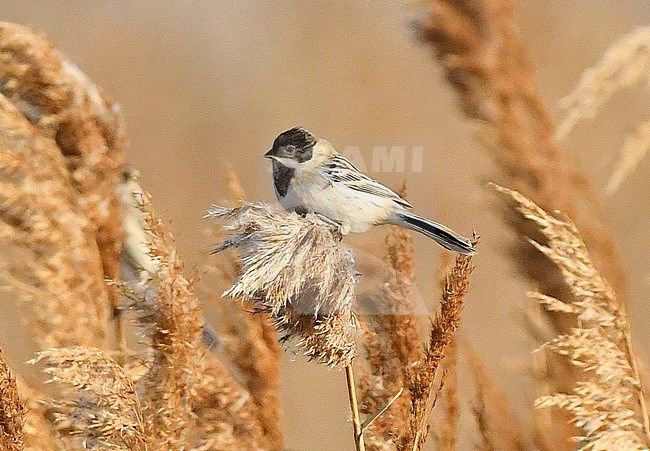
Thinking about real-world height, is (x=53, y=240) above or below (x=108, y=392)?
above

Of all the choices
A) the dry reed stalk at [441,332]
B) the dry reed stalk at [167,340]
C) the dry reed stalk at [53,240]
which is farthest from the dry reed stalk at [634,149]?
the dry reed stalk at [53,240]

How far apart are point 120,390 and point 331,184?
0.94 feet

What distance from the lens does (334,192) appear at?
707 mm

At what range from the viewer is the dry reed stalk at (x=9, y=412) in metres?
0.54

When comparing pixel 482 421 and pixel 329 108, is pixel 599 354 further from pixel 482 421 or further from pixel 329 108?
pixel 329 108

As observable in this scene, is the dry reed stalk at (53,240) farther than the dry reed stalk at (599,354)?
Yes

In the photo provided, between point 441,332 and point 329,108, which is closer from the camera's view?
point 441,332

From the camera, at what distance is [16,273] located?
874 millimetres

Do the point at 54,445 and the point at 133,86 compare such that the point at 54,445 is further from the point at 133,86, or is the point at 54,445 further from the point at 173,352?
the point at 133,86

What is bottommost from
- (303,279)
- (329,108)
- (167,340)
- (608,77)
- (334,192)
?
(167,340)

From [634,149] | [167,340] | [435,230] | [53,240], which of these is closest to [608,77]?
[634,149]

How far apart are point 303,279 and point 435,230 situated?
0.20m

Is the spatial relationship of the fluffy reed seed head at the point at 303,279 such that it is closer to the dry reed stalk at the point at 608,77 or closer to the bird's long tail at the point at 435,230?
the bird's long tail at the point at 435,230

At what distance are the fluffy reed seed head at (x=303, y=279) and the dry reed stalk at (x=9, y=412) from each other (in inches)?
8.6
